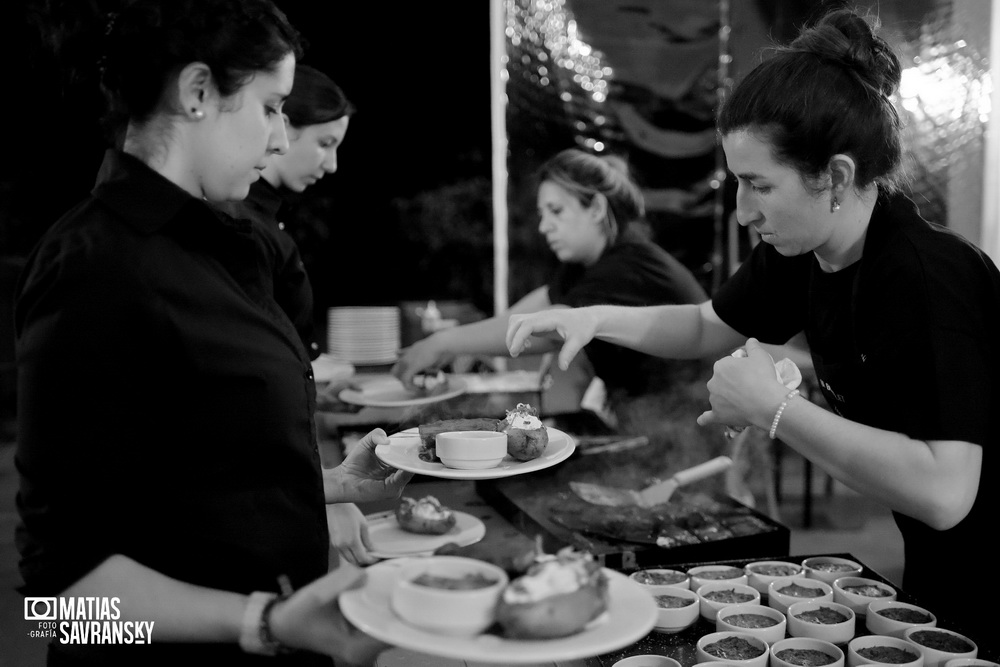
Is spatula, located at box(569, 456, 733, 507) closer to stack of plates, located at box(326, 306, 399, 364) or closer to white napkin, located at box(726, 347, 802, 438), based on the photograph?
white napkin, located at box(726, 347, 802, 438)

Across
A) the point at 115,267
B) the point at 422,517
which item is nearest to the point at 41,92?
the point at 422,517

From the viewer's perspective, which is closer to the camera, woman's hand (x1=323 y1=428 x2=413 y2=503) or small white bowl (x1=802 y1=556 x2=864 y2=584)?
woman's hand (x1=323 y1=428 x2=413 y2=503)

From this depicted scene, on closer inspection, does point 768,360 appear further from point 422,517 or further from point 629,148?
point 629,148

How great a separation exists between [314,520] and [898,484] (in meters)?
0.90

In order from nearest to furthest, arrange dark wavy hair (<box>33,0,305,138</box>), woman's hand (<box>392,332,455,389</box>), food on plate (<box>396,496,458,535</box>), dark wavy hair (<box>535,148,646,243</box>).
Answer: dark wavy hair (<box>33,0,305,138</box>), food on plate (<box>396,496,458,535</box>), woman's hand (<box>392,332,455,389</box>), dark wavy hair (<box>535,148,646,243</box>)

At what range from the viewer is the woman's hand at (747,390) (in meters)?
1.42

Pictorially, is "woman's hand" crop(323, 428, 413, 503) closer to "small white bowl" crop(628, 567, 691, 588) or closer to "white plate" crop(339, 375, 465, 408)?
"small white bowl" crop(628, 567, 691, 588)

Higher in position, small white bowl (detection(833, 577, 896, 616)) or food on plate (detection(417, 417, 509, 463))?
food on plate (detection(417, 417, 509, 463))

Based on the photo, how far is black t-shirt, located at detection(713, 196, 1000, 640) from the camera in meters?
1.34

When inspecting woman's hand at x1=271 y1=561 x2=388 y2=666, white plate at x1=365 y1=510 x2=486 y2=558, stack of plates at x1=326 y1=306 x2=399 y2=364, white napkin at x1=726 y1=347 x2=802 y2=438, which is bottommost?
stack of plates at x1=326 y1=306 x2=399 y2=364

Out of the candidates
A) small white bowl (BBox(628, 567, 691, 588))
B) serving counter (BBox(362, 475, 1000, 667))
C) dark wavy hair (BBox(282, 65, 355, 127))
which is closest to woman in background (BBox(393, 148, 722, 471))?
serving counter (BBox(362, 475, 1000, 667))

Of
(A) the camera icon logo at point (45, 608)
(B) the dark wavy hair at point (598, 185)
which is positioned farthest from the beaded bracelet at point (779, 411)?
(B) the dark wavy hair at point (598, 185)

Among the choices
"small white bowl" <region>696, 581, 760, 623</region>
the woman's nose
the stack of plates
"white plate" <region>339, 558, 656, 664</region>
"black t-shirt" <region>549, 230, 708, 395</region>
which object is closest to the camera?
"white plate" <region>339, 558, 656, 664</region>

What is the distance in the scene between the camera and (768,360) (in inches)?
57.7
